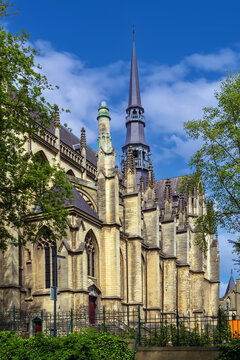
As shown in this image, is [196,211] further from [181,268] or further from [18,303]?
[18,303]

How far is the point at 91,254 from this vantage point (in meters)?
34.5

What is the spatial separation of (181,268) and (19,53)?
35.0 metres

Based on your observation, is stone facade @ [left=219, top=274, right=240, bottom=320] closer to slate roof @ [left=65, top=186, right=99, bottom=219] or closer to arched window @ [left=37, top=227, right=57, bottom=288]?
slate roof @ [left=65, top=186, right=99, bottom=219]

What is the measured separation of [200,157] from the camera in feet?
82.7

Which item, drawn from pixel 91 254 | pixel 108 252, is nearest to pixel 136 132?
pixel 108 252

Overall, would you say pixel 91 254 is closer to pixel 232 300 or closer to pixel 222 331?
pixel 222 331

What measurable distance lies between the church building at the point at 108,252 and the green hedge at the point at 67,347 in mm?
6369

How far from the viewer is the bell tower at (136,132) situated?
6850cm

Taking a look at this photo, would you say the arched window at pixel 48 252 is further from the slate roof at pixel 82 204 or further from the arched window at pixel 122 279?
the arched window at pixel 122 279

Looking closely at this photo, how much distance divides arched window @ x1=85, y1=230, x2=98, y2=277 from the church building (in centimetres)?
7

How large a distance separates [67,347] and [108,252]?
746 inches

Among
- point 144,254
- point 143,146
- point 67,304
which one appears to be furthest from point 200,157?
point 143,146

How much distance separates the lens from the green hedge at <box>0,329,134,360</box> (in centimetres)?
1609

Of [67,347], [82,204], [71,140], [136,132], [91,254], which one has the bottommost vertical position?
[67,347]
